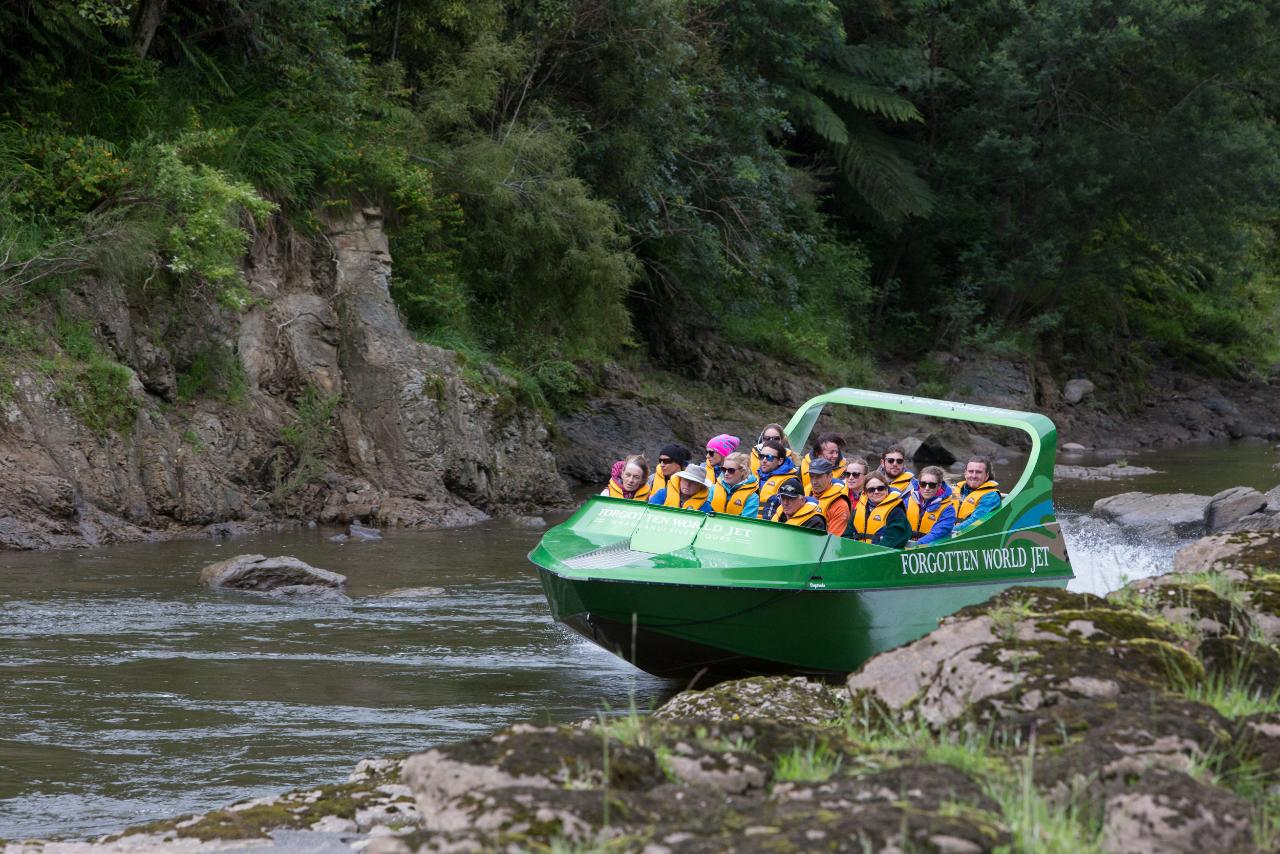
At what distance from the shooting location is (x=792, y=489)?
35.3 ft

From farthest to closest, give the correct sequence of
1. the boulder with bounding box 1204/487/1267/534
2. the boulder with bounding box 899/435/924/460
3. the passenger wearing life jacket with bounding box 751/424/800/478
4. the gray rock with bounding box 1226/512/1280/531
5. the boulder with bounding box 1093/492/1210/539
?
the boulder with bounding box 899/435/924/460, the boulder with bounding box 1093/492/1210/539, the boulder with bounding box 1204/487/1267/534, the gray rock with bounding box 1226/512/1280/531, the passenger wearing life jacket with bounding box 751/424/800/478

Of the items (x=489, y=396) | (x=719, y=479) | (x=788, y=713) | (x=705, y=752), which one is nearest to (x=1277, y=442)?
(x=489, y=396)

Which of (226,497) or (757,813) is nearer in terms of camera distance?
(757,813)

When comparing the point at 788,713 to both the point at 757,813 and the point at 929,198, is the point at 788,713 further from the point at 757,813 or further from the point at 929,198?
the point at 929,198

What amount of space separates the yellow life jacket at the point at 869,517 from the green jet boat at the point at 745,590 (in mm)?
529

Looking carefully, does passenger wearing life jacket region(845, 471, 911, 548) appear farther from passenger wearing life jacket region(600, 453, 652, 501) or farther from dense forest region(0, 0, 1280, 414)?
dense forest region(0, 0, 1280, 414)

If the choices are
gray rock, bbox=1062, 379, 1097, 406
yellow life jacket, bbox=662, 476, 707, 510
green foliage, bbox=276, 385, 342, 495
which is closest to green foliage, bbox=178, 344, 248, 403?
green foliage, bbox=276, 385, 342, 495

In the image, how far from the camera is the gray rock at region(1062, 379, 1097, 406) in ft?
120

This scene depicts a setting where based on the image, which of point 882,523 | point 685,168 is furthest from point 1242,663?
point 685,168

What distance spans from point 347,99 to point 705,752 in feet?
57.2

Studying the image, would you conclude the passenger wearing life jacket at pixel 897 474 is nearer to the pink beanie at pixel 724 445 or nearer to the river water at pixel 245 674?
the pink beanie at pixel 724 445

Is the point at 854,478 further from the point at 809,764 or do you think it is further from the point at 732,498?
the point at 809,764

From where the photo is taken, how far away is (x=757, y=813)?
13.6 ft

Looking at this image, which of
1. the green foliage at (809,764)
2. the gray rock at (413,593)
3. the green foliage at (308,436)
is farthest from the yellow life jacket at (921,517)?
the green foliage at (308,436)
